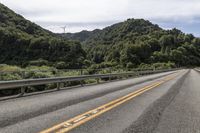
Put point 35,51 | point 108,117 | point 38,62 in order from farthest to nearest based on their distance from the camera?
point 35,51
point 38,62
point 108,117

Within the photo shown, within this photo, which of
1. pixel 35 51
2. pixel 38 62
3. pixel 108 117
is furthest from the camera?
pixel 35 51

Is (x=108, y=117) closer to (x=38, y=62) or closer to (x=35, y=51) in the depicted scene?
(x=38, y=62)

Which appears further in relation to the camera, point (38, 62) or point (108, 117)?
point (38, 62)

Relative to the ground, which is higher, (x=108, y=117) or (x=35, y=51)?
(x=35, y=51)

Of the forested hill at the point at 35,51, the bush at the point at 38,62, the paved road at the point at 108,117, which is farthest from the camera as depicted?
the forested hill at the point at 35,51

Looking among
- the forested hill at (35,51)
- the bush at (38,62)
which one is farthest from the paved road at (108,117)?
the forested hill at (35,51)

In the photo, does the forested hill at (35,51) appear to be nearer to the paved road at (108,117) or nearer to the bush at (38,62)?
the bush at (38,62)

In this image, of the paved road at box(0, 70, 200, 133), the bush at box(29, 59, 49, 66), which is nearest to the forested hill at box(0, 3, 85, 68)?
the bush at box(29, 59, 49, 66)

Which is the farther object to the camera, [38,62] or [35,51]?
[35,51]

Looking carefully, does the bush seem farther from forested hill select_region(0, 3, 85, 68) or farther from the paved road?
the paved road

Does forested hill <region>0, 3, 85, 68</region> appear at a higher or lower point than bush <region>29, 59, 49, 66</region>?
higher

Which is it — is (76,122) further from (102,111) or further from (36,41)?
(36,41)

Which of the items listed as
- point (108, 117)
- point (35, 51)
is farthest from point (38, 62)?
point (108, 117)

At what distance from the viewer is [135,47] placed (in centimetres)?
16962
